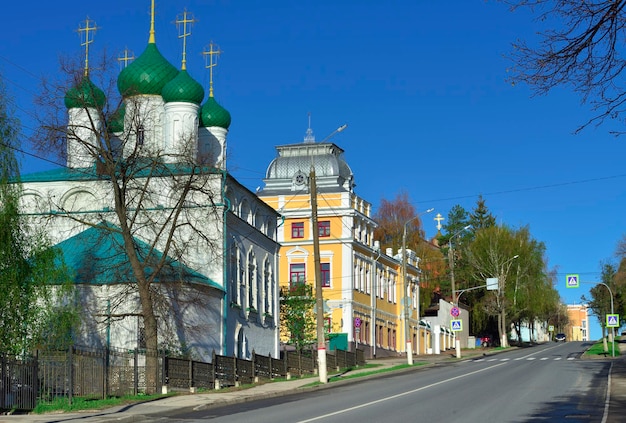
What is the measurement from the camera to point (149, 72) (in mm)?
44188

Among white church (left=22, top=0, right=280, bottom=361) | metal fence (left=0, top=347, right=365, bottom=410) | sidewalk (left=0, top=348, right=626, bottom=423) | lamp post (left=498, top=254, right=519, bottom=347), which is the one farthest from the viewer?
lamp post (left=498, top=254, right=519, bottom=347)

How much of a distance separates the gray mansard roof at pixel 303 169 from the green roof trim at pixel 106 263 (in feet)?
87.8

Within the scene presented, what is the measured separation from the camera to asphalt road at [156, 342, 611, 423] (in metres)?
18.9

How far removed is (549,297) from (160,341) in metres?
55.3

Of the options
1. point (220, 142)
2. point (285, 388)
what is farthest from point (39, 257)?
point (220, 142)

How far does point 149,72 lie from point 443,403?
88.8 ft

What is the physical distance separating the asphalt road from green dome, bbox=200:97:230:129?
18.3 metres

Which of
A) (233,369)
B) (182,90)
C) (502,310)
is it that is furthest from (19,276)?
(502,310)

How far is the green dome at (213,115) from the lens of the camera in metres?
46.7

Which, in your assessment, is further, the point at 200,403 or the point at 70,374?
the point at 200,403

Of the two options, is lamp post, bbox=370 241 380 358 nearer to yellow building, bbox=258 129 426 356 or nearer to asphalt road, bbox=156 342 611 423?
yellow building, bbox=258 129 426 356

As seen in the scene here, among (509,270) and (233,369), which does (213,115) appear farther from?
(509,270)

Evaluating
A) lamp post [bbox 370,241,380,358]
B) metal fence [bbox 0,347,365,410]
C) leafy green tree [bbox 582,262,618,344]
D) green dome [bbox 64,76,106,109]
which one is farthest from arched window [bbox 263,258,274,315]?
leafy green tree [bbox 582,262,618,344]

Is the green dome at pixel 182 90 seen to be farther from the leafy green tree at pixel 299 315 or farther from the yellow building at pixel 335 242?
the yellow building at pixel 335 242
